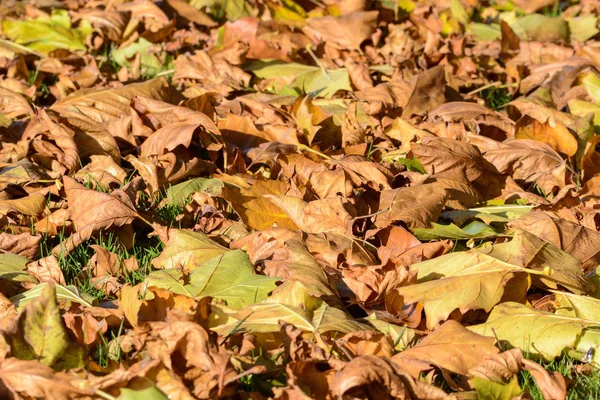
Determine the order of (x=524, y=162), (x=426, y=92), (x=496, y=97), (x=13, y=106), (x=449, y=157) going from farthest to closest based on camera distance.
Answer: (x=496, y=97) → (x=426, y=92) → (x=13, y=106) → (x=524, y=162) → (x=449, y=157)

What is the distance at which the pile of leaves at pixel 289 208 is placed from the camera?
1876 millimetres

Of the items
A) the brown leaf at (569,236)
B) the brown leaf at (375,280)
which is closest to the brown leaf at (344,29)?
the brown leaf at (569,236)

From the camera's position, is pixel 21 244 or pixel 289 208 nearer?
pixel 21 244

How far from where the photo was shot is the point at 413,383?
182 centimetres

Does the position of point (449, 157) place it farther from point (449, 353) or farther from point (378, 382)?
point (378, 382)

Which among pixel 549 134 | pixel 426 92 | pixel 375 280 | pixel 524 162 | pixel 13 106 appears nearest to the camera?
pixel 375 280

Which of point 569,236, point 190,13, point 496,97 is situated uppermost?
point 569,236

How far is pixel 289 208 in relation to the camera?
263cm

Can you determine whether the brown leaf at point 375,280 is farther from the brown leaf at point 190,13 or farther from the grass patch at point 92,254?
the brown leaf at point 190,13

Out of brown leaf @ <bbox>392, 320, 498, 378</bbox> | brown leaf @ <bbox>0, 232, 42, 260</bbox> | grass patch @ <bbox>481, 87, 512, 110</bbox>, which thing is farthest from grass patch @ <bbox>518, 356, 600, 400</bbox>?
grass patch @ <bbox>481, 87, 512, 110</bbox>

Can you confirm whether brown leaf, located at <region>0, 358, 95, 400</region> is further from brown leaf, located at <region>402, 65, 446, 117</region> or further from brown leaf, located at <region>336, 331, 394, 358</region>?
brown leaf, located at <region>402, 65, 446, 117</region>

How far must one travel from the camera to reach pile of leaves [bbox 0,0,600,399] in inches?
73.9

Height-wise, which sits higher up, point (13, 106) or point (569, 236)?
point (569, 236)

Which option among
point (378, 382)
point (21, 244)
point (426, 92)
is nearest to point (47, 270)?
point (21, 244)
